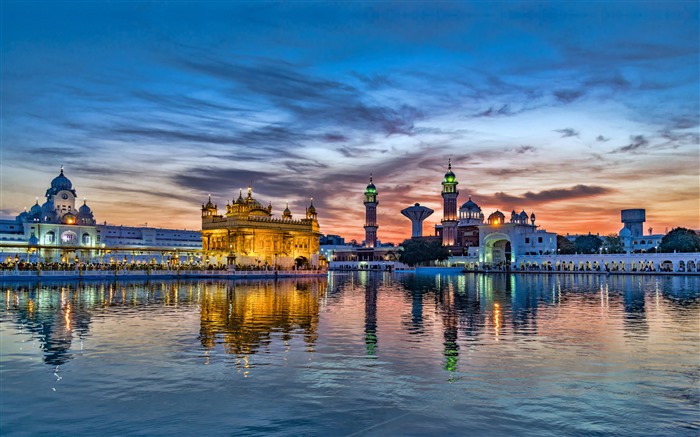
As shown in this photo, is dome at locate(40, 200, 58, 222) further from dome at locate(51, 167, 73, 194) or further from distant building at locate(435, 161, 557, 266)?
distant building at locate(435, 161, 557, 266)

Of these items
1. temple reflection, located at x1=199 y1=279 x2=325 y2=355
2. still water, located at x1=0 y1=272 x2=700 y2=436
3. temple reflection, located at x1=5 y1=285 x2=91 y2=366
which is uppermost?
temple reflection, located at x1=5 y1=285 x2=91 y2=366

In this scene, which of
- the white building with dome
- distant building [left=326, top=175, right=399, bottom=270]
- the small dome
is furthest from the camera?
distant building [left=326, top=175, right=399, bottom=270]

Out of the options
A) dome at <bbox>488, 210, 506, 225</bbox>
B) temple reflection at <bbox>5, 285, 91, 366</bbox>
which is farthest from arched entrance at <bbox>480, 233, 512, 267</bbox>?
temple reflection at <bbox>5, 285, 91, 366</bbox>

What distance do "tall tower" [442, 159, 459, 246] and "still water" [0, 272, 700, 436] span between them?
471ft

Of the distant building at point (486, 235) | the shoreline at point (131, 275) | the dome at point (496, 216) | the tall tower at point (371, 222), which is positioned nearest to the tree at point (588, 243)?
the distant building at point (486, 235)

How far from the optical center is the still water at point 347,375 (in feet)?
34.8

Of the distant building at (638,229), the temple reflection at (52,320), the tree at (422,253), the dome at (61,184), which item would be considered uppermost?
the dome at (61,184)

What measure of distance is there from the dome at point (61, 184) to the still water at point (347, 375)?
111521 mm

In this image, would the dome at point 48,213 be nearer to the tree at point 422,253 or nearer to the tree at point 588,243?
the tree at point 422,253

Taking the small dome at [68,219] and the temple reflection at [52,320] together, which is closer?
the temple reflection at [52,320]

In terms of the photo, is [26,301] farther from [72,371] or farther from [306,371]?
[306,371]

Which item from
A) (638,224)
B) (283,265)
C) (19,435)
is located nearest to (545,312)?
(19,435)

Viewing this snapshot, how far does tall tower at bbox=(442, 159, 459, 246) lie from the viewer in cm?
16950

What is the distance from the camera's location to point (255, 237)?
310 ft
